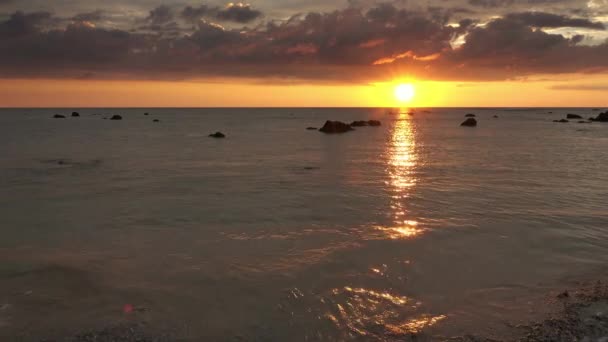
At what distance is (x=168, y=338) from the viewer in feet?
21.0

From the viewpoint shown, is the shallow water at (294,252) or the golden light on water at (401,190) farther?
the golden light on water at (401,190)

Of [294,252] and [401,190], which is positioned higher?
[401,190]

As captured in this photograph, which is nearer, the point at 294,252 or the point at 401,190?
the point at 294,252

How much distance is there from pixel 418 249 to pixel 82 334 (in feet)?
24.3

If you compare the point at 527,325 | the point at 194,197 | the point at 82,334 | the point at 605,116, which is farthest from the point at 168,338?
the point at 605,116

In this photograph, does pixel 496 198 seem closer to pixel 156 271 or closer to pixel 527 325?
pixel 527 325

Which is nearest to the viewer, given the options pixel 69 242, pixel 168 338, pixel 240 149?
pixel 168 338

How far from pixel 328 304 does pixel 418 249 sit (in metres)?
3.75

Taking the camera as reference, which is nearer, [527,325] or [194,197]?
[527,325]

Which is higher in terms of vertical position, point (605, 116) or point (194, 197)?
point (605, 116)

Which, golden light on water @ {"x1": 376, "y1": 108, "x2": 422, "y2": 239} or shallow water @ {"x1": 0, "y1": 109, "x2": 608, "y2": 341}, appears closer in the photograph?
shallow water @ {"x1": 0, "y1": 109, "x2": 608, "y2": 341}

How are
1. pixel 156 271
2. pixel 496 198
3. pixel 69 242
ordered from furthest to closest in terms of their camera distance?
pixel 496 198
pixel 69 242
pixel 156 271

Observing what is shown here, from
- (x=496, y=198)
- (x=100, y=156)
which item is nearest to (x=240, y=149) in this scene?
(x=100, y=156)

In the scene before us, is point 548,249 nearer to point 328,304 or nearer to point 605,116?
point 328,304
